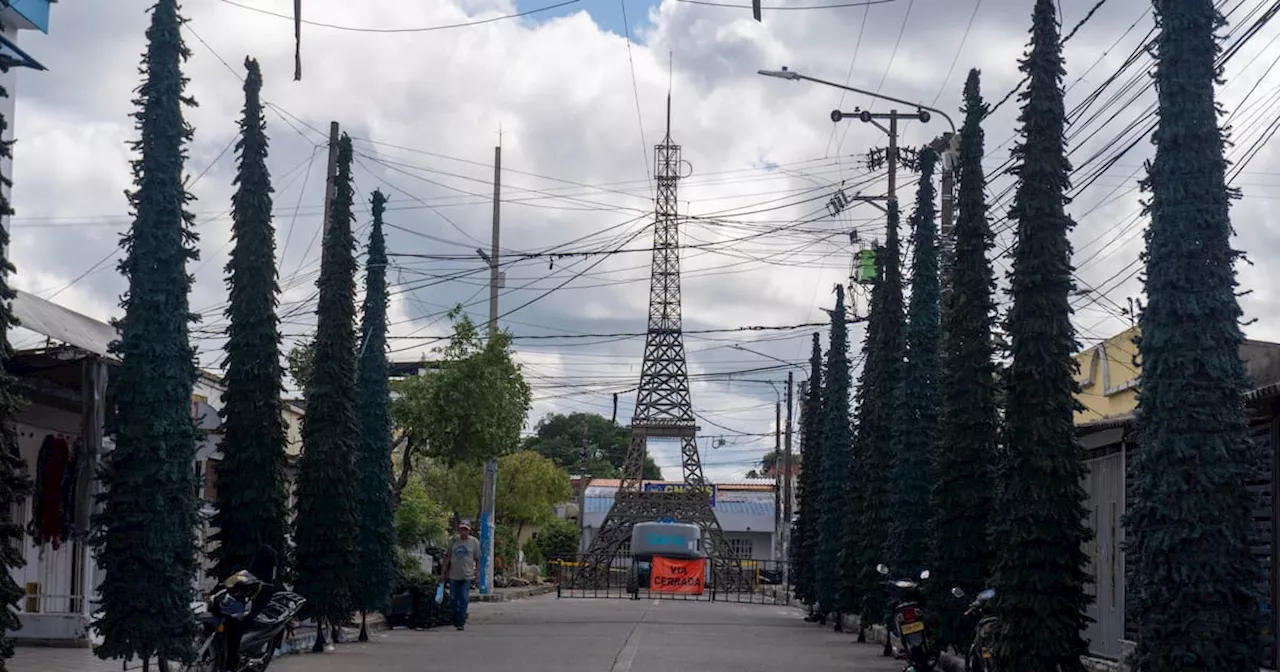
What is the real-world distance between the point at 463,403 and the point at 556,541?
173ft

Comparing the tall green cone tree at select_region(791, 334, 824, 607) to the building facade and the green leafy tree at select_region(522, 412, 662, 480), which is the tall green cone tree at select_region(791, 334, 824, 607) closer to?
the building facade

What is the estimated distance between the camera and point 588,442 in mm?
147250

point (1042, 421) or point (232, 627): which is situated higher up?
point (1042, 421)

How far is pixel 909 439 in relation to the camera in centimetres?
2466

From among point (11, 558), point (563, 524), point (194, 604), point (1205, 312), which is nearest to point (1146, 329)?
point (1205, 312)

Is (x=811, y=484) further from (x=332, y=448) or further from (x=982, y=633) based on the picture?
(x=982, y=633)

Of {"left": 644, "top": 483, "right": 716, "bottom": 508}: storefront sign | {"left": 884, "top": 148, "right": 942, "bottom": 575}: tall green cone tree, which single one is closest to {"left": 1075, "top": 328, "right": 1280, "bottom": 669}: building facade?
{"left": 884, "top": 148, "right": 942, "bottom": 575}: tall green cone tree

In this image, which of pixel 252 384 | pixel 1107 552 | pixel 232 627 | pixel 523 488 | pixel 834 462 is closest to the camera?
pixel 232 627

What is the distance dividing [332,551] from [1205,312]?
46.3 ft

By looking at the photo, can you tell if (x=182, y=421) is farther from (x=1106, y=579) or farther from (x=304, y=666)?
(x=1106, y=579)

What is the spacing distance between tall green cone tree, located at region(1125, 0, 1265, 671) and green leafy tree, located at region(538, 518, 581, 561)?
2951 inches

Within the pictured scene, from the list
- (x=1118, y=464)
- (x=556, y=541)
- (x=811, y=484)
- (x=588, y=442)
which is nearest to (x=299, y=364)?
(x=811, y=484)

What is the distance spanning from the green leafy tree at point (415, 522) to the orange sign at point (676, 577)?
26.4ft

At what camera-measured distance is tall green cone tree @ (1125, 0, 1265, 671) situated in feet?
38.1
